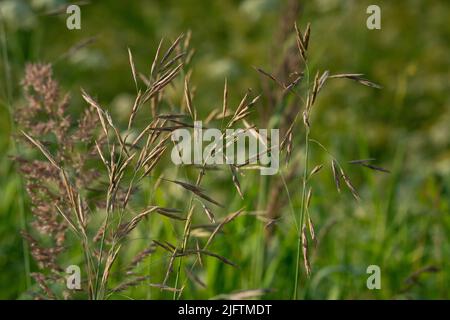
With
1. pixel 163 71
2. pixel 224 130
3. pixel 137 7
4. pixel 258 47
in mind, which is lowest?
pixel 224 130

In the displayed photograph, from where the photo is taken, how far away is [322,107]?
7414mm

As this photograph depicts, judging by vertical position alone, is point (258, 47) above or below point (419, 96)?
above

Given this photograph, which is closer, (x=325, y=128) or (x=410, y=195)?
(x=410, y=195)

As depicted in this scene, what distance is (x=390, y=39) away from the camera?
27.4 feet

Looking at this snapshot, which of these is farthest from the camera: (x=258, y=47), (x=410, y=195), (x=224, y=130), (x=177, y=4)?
(x=177, y=4)

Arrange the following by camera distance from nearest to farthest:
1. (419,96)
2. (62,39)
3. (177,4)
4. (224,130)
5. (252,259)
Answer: (224,130), (252,259), (419,96), (62,39), (177,4)

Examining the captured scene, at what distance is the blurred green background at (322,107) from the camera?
272cm

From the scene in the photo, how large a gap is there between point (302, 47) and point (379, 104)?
6.33 meters

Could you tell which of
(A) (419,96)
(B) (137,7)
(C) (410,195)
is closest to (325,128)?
(A) (419,96)

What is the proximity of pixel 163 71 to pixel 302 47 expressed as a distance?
0.83ft

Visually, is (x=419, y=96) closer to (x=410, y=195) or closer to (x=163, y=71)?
(x=410, y=195)

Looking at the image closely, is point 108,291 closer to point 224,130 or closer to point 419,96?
point 224,130

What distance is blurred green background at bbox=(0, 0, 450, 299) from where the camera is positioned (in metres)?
2.72
